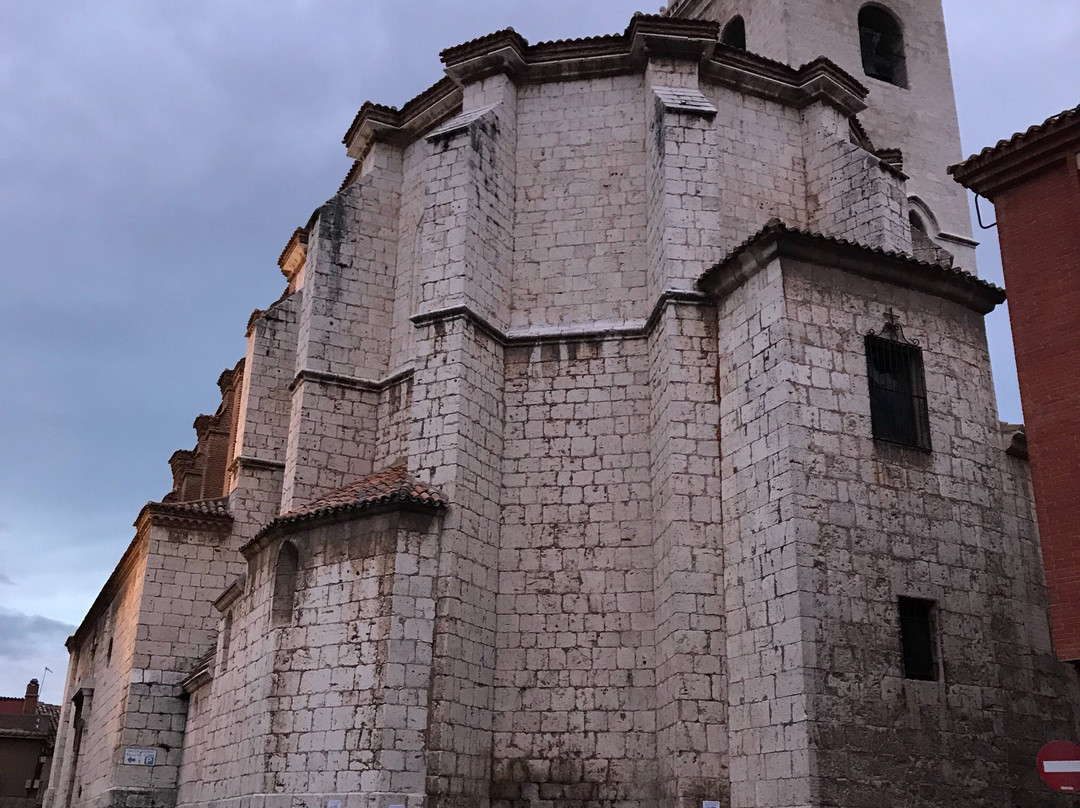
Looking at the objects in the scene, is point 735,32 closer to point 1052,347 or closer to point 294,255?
point 294,255

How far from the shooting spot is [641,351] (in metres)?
14.0

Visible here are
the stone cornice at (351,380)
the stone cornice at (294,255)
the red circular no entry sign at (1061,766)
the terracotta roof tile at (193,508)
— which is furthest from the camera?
the stone cornice at (294,255)

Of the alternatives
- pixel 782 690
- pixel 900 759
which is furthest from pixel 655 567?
pixel 900 759

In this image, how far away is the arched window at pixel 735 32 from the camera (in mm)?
23923

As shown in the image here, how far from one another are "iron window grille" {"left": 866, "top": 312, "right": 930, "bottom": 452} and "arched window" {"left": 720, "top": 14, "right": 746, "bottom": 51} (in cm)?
1352

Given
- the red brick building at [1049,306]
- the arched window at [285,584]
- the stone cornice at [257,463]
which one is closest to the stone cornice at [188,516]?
the stone cornice at [257,463]

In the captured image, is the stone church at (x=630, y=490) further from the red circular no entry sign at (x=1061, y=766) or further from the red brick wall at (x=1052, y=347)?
the red circular no entry sign at (x=1061, y=766)

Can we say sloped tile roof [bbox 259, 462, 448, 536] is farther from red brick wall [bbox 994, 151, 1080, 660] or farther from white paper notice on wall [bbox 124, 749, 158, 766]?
red brick wall [bbox 994, 151, 1080, 660]

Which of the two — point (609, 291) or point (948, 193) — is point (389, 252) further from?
point (948, 193)

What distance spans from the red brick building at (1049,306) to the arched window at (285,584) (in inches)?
329

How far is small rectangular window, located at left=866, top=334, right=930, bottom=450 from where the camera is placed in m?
11.9

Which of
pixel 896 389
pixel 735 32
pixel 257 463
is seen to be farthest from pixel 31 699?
pixel 896 389

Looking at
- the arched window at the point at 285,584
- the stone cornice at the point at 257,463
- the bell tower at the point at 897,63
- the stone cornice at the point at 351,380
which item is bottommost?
the arched window at the point at 285,584

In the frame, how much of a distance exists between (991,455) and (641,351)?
14.4ft
